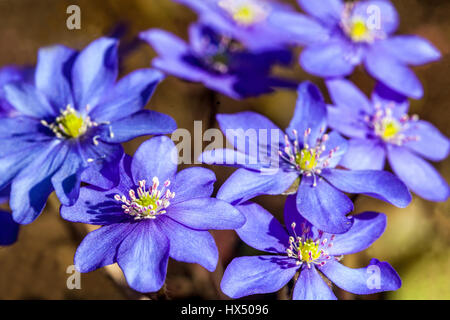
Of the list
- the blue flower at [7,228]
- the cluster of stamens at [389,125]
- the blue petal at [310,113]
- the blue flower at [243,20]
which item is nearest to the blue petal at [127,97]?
the blue flower at [7,228]

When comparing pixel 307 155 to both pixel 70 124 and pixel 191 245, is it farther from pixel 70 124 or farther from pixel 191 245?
pixel 70 124

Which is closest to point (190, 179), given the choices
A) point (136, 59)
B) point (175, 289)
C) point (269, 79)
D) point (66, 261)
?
point (175, 289)

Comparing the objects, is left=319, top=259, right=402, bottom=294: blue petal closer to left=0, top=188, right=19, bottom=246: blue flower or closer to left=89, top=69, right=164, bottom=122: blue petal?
left=89, top=69, right=164, bottom=122: blue petal

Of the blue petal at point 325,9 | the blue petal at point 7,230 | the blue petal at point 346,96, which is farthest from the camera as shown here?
the blue petal at point 325,9

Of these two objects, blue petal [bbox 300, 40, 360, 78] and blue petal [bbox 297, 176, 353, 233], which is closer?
blue petal [bbox 297, 176, 353, 233]

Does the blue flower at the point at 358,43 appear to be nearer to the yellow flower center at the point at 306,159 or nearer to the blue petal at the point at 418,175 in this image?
the blue petal at the point at 418,175

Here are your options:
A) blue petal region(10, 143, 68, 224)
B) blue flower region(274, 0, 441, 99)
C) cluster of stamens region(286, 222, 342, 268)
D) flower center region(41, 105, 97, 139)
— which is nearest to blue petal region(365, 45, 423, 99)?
blue flower region(274, 0, 441, 99)
